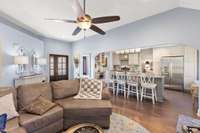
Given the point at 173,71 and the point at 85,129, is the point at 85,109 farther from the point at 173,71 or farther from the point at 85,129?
the point at 173,71

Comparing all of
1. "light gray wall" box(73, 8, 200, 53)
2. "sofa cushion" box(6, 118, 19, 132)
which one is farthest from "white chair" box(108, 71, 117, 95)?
"sofa cushion" box(6, 118, 19, 132)

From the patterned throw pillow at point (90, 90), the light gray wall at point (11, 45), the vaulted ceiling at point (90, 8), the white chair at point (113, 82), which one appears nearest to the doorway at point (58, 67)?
the light gray wall at point (11, 45)

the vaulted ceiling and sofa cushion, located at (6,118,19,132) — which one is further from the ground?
the vaulted ceiling

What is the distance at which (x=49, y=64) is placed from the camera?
28.5 feet

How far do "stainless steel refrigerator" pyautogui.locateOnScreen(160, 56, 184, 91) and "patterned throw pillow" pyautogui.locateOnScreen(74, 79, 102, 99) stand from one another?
567 centimetres

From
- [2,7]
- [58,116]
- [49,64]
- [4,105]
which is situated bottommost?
[58,116]

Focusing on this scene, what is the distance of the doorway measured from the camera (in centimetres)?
890

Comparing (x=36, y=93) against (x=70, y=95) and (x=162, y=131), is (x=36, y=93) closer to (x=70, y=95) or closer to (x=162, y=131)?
(x=70, y=95)

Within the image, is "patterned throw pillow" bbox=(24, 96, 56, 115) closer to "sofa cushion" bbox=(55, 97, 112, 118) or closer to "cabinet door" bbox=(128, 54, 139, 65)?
"sofa cushion" bbox=(55, 97, 112, 118)

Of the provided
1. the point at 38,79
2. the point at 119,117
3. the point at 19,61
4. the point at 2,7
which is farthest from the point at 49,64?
the point at 119,117

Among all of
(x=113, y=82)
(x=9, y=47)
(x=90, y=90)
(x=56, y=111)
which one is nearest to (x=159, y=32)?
(x=113, y=82)

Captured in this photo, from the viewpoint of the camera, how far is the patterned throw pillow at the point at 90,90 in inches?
134

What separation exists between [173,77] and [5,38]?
25.1 feet

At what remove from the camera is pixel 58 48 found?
30.1 ft
